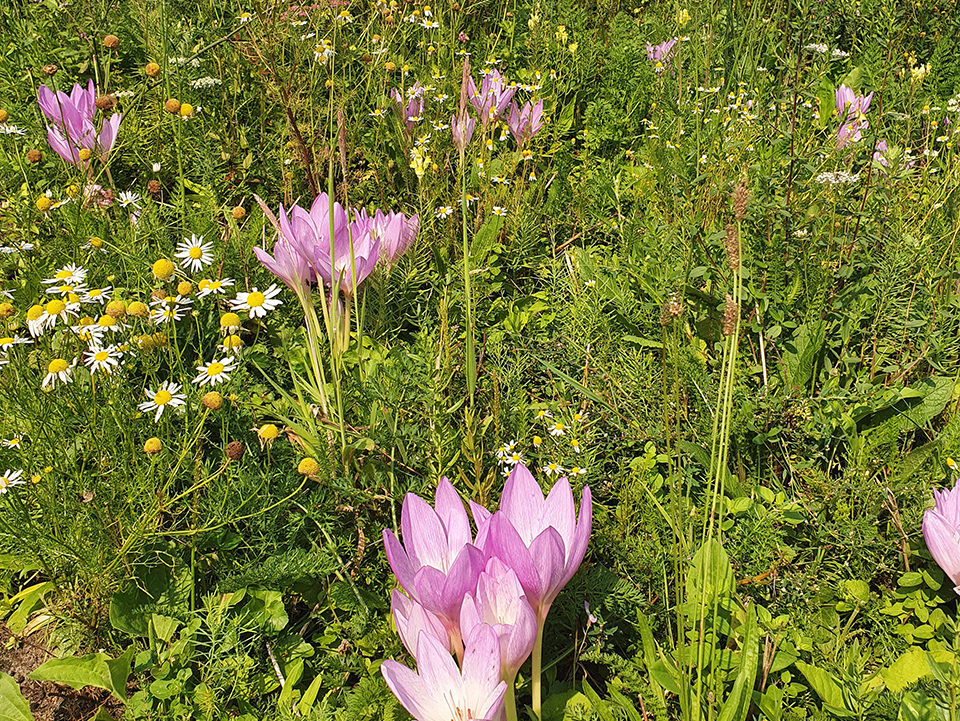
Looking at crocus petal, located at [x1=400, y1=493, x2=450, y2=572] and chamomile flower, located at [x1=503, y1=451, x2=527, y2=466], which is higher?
crocus petal, located at [x1=400, y1=493, x2=450, y2=572]

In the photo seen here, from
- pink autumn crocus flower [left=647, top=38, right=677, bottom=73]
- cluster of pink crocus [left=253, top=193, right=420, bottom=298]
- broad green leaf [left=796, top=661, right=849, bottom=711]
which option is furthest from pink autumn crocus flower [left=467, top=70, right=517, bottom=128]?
broad green leaf [left=796, top=661, right=849, bottom=711]

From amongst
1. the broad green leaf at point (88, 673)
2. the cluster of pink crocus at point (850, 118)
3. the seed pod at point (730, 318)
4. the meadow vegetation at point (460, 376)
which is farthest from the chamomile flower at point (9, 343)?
the cluster of pink crocus at point (850, 118)

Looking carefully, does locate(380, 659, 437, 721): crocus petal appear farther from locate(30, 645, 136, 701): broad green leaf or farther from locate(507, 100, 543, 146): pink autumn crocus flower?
locate(507, 100, 543, 146): pink autumn crocus flower

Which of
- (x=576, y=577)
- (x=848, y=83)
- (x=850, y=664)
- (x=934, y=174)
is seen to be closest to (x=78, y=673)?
(x=576, y=577)

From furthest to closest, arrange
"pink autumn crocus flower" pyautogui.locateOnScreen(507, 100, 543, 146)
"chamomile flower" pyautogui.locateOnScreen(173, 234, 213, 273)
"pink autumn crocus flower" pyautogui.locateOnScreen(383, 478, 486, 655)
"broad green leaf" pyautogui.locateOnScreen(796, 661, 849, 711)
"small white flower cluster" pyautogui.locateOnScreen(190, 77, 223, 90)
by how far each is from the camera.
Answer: "pink autumn crocus flower" pyautogui.locateOnScreen(507, 100, 543, 146) < "small white flower cluster" pyautogui.locateOnScreen(190, 77, 223, 90) < "chamomile flower" pyautogui.locateOnScreen(173, 234, 213, 273) < "broad green leaf" pyautogui.locateOnScreen(796, 661, 849, 711) < "pink autumn crocus flower" pyautogui.locateOnScreen(383, 478, 486, 655)

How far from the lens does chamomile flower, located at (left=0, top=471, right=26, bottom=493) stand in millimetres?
1513

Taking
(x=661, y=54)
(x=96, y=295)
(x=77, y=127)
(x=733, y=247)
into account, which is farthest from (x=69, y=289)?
(x=661, y=54)

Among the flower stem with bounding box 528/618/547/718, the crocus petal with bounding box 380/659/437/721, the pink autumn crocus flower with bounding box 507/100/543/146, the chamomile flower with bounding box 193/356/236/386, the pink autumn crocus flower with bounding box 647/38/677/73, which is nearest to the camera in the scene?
the crocus petal with bounding box 380/659/437/721

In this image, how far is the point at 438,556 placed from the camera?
1.26 meters

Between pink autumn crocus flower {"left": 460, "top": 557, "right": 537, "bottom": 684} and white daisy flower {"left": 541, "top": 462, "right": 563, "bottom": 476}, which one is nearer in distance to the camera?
pink autumn crocus flower {"left": 460, "top": 557, "right": 537, "bottom": 684}

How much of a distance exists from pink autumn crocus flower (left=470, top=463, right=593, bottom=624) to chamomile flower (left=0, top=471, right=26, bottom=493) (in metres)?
0.96

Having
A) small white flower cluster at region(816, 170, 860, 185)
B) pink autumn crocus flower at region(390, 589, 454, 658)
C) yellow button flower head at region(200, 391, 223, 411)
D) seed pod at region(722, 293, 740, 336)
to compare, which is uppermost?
seed pod at region(722, 293, 740, 336)

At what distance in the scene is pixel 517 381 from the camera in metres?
2.04

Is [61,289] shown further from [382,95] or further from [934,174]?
[934,174]
